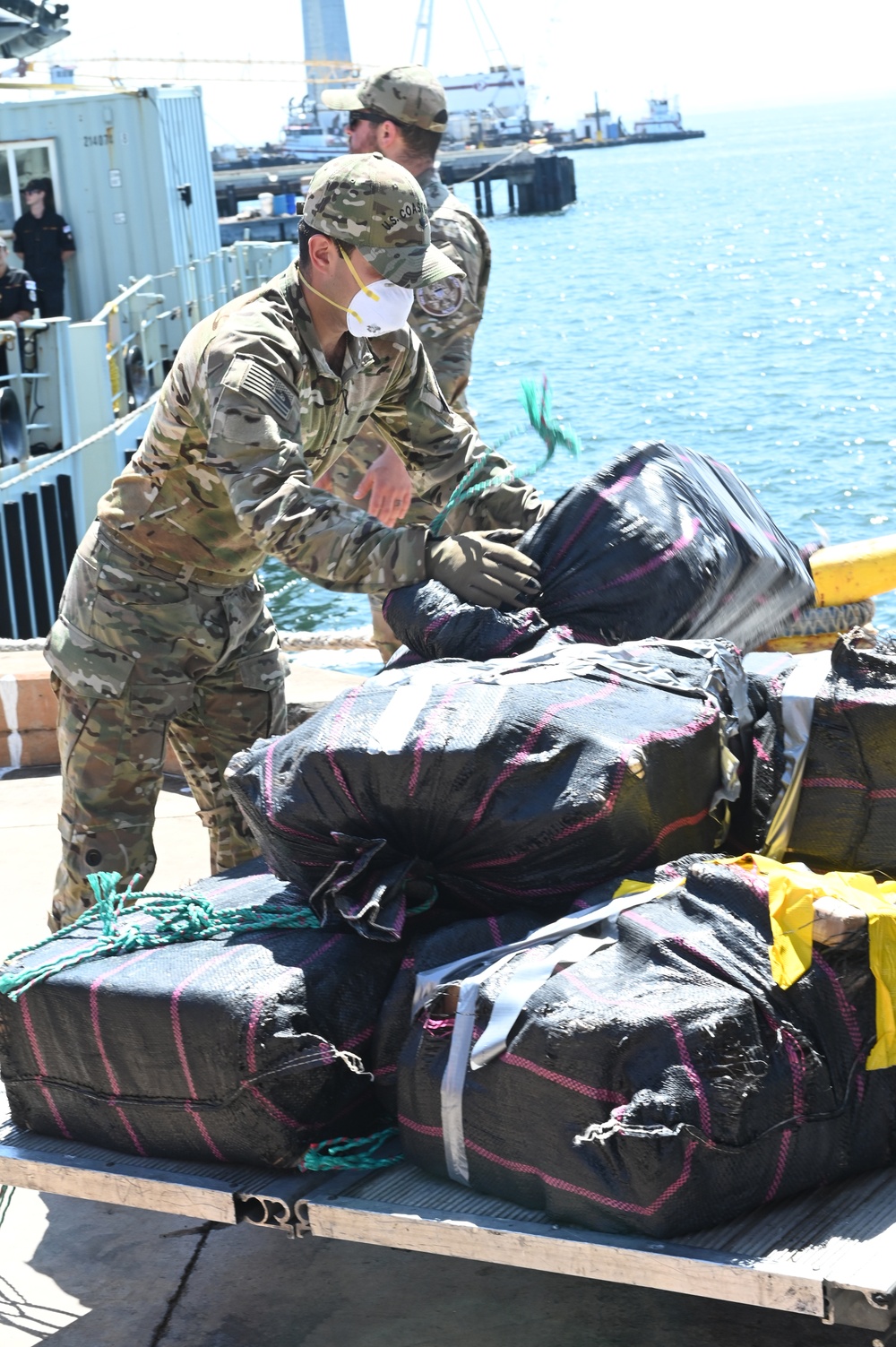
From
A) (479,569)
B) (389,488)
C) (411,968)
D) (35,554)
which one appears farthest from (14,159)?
(411,968)

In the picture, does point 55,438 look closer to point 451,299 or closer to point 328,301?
point 451,299

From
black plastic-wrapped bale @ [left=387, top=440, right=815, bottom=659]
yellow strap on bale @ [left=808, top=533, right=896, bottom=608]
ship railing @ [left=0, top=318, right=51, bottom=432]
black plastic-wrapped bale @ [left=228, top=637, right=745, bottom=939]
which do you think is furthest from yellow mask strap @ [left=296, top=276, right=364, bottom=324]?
ship railing @ [left=0, top=318, right=51, bottom=432]

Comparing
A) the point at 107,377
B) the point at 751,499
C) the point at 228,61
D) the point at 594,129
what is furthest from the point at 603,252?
the point at 594,129

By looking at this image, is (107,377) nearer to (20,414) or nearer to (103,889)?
(20,414)

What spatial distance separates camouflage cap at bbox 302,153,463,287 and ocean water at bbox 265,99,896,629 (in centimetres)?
45

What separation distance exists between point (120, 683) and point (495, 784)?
1348 millimetres

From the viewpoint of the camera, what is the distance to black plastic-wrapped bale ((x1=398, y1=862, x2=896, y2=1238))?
191cm

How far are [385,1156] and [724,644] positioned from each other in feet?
3.11

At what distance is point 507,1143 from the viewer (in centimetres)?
207

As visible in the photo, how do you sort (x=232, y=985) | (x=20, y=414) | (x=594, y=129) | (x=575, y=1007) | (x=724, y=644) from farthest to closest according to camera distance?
(x=594, y=129) → (x=20, y=414) → (x=724, y=644) → (x=232, y=985) → (x=575, y=1007)

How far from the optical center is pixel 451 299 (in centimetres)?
526

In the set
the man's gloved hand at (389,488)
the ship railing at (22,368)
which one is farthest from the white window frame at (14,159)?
the man's gloved hand at (389,488)

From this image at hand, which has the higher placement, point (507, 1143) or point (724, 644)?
point (724, 644)

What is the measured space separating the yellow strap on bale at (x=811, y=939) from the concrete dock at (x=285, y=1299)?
599 millimetres
